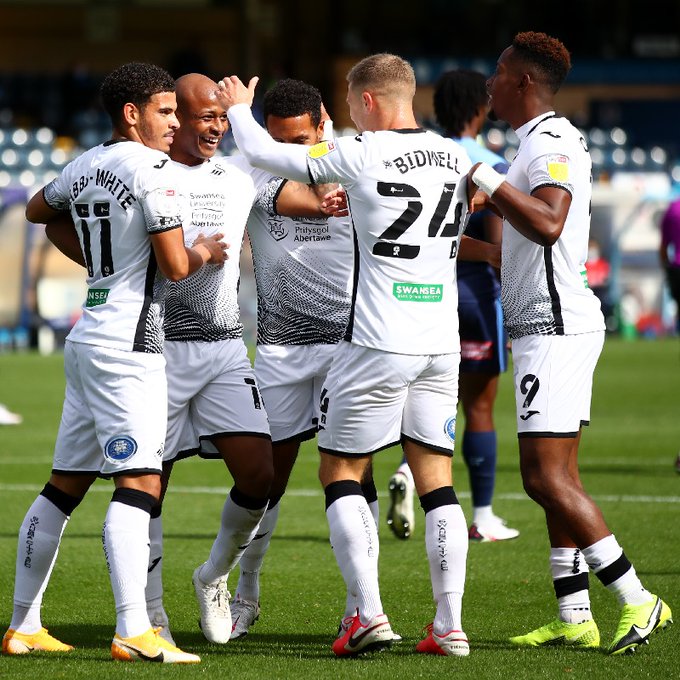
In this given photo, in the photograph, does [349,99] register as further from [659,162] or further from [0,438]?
[659,162]

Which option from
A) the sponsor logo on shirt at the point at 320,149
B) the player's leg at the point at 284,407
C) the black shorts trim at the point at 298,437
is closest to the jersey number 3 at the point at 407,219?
the sponsor logo on shirt at the point at 320,149

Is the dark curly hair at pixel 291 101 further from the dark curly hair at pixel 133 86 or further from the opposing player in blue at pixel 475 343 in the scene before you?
the opposing player in blue at pixel 475 343

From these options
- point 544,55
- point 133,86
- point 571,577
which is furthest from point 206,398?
point 544,55

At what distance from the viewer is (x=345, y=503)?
485 cm

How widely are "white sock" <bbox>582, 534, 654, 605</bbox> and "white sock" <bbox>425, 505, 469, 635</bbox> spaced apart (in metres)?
0.47

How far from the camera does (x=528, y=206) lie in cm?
466

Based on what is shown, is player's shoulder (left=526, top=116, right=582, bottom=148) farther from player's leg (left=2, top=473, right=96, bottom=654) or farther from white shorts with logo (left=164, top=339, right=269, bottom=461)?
player's leg (left=2, top=473, right=96, bottom=654)

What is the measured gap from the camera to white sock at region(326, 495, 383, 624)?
473 cm

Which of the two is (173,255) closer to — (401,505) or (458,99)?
(401,505)

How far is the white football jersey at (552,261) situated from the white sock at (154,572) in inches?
63.0

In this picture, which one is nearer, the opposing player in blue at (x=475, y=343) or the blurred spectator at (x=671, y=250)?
the opposing player in blue at (x=475, y=343)

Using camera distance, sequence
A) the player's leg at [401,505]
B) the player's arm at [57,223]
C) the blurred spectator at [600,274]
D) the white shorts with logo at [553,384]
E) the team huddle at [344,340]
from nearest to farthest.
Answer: the team huddle at [344,340]
the white shorts with logo at [553,384]
the player's arm at [57,223]
the player's leg at [401,505]
the blurred spectator at [600,274]

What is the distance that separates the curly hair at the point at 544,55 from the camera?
4.97m

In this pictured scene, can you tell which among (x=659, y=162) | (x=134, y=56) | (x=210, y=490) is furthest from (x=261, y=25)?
(x=210, y=490)
